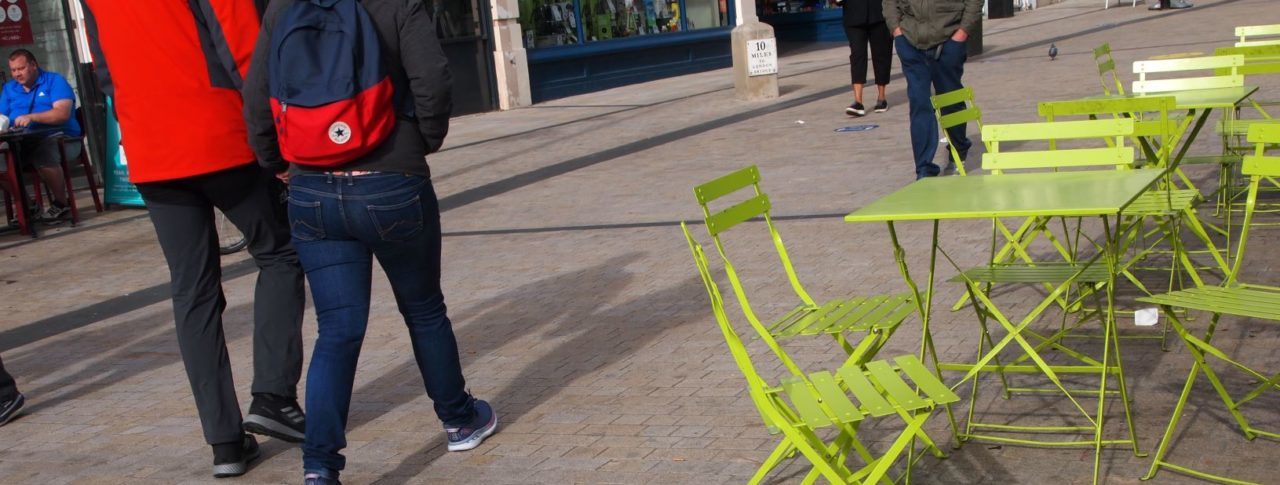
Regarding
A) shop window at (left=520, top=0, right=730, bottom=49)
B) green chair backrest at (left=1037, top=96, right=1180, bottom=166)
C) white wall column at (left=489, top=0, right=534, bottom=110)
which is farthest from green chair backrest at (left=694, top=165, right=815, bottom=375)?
shop window at (left=520, top=0, right=730, bottom=49)

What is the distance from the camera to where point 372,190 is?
13.4ft

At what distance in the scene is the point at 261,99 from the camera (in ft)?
13.6

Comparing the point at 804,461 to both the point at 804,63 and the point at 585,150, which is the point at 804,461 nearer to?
the point at 585,150

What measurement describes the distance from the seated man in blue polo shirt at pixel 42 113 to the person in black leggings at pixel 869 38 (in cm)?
711

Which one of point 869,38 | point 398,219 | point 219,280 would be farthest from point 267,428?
point 869,38

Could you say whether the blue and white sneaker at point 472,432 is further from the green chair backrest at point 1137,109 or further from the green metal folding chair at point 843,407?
the green chair backrest at point 1137,109

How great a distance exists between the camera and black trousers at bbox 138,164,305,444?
15.1 ft

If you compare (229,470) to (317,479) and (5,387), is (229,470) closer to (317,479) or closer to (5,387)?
(317,479)

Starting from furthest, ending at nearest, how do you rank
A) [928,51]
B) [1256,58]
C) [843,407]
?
[928,51]
[1256,58]
[843,407]

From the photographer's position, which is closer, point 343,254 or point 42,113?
point 343,254

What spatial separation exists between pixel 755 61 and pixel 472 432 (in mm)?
11505

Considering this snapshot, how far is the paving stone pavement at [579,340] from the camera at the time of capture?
4574 mm

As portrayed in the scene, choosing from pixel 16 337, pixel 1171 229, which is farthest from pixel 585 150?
pixel 1171 229

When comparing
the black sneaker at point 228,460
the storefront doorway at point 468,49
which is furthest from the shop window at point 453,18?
the black sneaker at point 228,460
